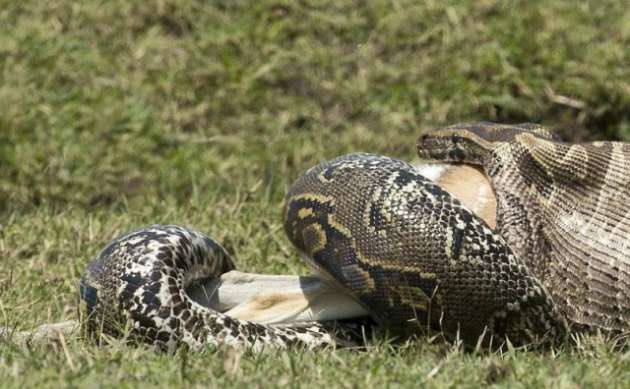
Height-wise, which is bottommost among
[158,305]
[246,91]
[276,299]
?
[276,299]

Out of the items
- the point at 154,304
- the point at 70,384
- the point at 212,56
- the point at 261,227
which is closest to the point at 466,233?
the point at 154,304

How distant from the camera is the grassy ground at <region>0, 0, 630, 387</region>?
9.45 m

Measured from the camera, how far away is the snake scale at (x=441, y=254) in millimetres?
5832

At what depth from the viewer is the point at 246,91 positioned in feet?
35.2

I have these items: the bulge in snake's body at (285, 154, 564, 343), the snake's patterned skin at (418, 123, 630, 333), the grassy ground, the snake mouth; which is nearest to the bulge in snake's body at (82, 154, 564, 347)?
the bulge in snake's body at (285, 154, 564, 343)

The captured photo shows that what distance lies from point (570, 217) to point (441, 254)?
35.3 inches

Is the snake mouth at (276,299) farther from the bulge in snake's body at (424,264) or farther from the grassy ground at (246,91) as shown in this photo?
the grassy ground at (246,91)

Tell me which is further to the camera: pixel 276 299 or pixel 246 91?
pixel 246 91

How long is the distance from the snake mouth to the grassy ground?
1.44m

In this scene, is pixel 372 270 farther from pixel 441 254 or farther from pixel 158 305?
pixel 158 305

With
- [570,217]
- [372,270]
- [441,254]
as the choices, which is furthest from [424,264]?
[570,217]

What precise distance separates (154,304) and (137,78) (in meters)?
4.87

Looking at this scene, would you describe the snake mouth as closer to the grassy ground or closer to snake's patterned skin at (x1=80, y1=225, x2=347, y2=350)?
snake's patterned skin at (x1=80, y1=225, x2=347, y2=350)

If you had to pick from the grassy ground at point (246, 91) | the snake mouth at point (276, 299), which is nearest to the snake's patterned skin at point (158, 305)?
Result: the snake mouth at point (276, 299)
